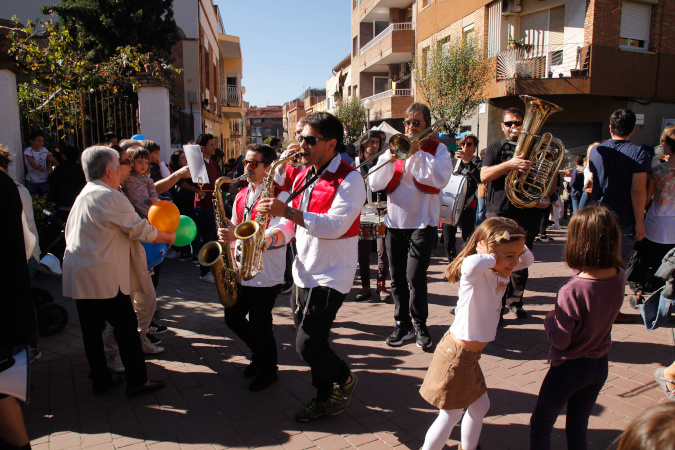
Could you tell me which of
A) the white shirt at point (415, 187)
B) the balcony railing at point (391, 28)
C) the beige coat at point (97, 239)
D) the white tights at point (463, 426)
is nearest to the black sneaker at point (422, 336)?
the white shirt at point (415, 187)

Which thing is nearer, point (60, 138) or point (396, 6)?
point (60, 138)

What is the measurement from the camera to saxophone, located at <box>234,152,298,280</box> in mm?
3283

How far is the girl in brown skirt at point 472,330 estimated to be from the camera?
2600 mm

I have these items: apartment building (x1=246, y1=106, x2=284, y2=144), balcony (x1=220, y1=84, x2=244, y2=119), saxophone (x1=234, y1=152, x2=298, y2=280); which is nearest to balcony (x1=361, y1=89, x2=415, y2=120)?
balcony (x1=220, y1=84, x2=244, y2=119)

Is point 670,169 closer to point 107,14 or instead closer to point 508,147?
point 508,147

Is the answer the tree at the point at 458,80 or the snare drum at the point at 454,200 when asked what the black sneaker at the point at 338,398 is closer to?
the snare drum at the point at 454,200

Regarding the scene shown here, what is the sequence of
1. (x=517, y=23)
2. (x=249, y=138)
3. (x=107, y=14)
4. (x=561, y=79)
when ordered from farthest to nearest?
(x=249, y=138), (x=517, y=23), (x=561, y=79), (x=107, y=14)

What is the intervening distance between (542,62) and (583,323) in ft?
53.6

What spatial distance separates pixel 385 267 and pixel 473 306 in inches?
144

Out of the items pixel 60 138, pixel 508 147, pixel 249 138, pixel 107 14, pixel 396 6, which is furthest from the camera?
pixel 249 138

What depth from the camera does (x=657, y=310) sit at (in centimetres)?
385

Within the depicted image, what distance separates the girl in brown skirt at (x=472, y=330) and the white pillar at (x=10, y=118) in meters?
6.63

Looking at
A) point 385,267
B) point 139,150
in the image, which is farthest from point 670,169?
point 139,150

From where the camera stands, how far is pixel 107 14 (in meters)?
14.0
